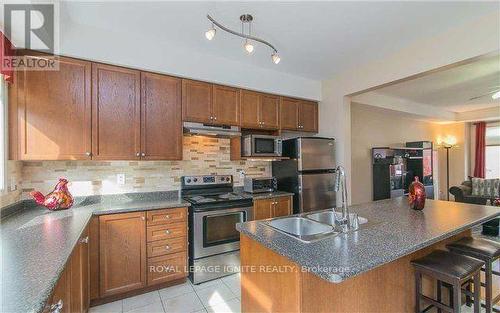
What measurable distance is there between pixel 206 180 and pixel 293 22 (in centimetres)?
212

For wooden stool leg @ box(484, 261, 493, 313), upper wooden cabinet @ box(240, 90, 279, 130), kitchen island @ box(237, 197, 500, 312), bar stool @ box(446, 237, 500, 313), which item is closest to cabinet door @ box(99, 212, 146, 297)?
kitchen island @ box(237, 197, 500, 312)

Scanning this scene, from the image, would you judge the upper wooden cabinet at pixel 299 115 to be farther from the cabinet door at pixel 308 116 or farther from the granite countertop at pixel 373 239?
the granite countertop at pixel 373 239

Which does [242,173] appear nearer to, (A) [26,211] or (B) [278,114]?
(B) [278,114]

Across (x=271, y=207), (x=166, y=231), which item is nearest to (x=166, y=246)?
(x=166, y=231)

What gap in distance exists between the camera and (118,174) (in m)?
2.75

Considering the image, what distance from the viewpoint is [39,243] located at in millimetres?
1370

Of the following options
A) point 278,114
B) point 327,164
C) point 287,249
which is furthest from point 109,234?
point 327,164

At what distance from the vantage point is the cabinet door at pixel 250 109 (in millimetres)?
3236

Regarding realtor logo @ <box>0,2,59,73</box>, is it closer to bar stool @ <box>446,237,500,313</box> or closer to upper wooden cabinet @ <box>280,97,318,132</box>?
upper wooden cabinet @ <box>280,97,318,132</box>

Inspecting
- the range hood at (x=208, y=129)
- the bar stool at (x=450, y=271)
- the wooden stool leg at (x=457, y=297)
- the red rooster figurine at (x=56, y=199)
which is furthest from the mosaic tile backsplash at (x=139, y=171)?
the wooden stool leg at (x=457, y=297)

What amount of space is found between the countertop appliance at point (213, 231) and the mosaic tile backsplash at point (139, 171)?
0.26 meters

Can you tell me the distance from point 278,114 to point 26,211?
3042 millimetres

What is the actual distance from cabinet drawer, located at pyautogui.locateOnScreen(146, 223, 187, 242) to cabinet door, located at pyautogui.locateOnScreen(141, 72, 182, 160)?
29.9 inches

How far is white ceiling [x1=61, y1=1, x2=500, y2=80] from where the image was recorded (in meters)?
2.02
